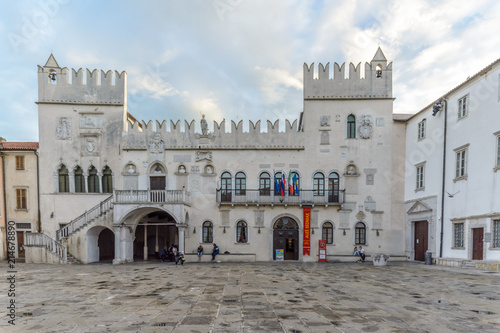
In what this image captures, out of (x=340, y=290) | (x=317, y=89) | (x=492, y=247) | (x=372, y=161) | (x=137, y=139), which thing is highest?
(x=317, y=89)

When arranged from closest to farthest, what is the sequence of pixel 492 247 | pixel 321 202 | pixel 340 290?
pixel 340 290
pixel 492 247
pixel 321 202

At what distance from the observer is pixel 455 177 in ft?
65.1

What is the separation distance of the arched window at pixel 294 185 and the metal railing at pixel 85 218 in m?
14.5

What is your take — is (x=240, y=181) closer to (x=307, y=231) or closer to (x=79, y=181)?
(x=307, y=231)

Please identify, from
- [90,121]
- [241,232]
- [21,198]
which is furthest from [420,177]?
[21,198]

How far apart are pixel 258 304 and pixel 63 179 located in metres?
23.3

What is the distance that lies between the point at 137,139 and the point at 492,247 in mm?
25631

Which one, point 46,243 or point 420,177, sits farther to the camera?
point 420,177

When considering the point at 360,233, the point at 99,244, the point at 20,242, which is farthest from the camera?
the point at 99,244

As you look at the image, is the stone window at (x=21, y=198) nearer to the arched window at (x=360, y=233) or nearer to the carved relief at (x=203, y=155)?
the carved relief at (x=203, y=155)

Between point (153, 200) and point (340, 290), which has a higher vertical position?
point (153, 200)

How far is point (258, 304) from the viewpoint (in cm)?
930

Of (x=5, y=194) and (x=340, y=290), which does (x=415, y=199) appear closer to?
(x=340, y=290)

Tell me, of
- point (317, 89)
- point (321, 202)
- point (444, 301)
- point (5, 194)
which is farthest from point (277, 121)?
point (5, 194)
